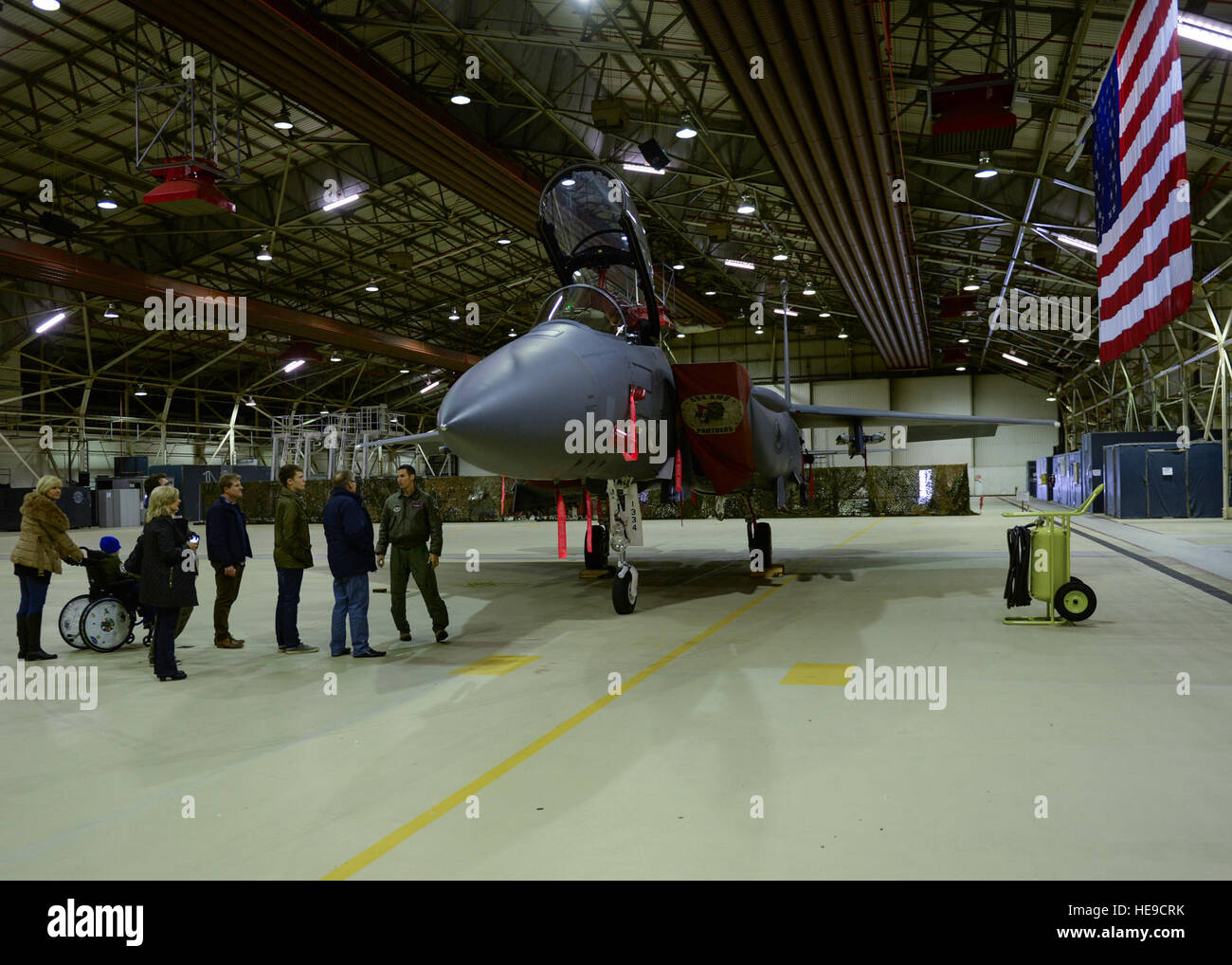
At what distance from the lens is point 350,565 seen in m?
6.82

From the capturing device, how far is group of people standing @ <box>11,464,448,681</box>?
20.3 feet

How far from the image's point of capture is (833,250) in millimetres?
19312

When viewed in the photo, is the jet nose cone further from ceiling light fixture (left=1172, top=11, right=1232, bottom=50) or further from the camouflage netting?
the camouflage netting

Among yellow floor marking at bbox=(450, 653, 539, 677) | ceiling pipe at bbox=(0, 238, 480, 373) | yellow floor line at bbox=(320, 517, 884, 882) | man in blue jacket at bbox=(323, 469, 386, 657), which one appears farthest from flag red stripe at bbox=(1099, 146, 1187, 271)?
ceiling pipe at bbox=(0, 238, 480, 373)

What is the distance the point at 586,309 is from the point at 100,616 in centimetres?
558

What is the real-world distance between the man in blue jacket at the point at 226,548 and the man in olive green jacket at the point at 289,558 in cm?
38

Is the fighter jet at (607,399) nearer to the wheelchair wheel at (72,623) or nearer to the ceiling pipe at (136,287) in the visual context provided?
the wheelchair wheel at (72,623)

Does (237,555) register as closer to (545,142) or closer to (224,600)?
(224,600)

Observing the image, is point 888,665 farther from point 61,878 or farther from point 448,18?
point 448,18

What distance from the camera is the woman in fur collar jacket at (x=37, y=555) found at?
6.83 meters

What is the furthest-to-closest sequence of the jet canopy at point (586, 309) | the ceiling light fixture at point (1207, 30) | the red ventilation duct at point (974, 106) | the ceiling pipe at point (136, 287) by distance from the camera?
the ceiling pipe at point (136, 287) → the red ventilation duct at point (974, 106) → the ceiling light fixture at point (1207, 30) → the jet canopy at point (586, 309)

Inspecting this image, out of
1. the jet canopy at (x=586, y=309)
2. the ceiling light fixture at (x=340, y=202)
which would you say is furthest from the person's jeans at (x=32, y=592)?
the ceiling light fixture at (x=340, y=202)

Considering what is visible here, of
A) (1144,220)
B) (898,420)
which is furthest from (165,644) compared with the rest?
(898,420)
